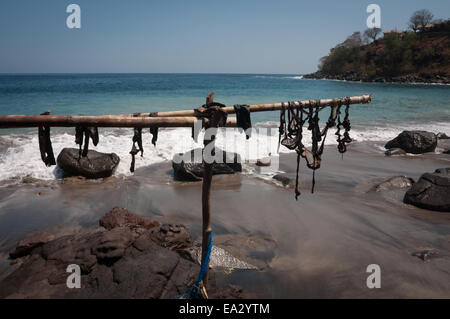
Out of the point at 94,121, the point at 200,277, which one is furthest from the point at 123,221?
the point at 94,121

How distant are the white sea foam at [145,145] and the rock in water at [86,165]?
428 millimetres

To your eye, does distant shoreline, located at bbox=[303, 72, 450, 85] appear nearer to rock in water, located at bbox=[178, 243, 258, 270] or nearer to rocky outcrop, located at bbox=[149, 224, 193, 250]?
rock in water, located at bbox=[178, 243, 258, 270]

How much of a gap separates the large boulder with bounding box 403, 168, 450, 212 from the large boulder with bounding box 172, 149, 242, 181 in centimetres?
415

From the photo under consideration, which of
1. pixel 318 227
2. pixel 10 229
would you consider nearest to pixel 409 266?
pixel 318 227

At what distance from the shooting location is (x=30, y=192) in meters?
6.32

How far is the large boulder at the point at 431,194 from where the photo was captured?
517 centimetres

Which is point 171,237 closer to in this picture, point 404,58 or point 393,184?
point 393,184

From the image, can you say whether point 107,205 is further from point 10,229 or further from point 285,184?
point 285,184

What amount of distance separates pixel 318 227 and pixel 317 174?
3027mm

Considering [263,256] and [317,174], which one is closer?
[263,256]

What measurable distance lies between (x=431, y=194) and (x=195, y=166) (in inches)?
210

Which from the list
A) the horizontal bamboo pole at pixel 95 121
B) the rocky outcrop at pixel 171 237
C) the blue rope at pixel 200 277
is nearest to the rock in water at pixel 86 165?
the rocky outcrop at pixel 171 237

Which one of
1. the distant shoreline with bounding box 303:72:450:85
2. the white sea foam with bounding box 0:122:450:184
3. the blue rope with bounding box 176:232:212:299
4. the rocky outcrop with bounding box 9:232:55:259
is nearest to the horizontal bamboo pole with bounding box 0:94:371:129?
the blue rope with bounding box 176:232:212:299

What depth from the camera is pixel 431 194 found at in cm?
531
